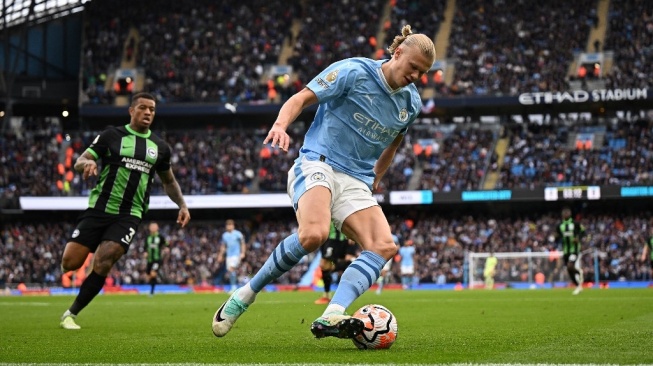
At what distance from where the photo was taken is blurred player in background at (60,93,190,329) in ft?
34.4

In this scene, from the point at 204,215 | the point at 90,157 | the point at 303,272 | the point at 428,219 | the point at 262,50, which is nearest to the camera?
the point at 90,157

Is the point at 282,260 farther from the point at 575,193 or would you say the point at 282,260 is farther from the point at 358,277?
the point at 575,193

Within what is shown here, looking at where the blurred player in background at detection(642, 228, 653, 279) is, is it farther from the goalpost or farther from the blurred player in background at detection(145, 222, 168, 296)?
the blurred player in background at detection(145, 222, 168, 296)

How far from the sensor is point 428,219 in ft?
147

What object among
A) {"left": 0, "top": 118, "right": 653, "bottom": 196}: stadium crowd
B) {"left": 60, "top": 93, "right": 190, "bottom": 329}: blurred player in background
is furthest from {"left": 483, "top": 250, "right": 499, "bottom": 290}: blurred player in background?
{"left": 60, "top": 93, "right": 190, "bottom": 329}: blurred player in background

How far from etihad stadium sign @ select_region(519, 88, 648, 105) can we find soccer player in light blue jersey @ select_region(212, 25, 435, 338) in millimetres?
38098

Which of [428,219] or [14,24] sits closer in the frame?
[428,219]

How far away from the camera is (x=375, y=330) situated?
22.5 ft

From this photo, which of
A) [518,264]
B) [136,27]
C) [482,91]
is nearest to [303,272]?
[518,264]

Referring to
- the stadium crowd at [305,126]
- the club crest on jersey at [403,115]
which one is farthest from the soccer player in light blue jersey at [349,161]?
the stadium crowd at [305,126]

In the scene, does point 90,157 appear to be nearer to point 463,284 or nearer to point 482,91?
point 463,284

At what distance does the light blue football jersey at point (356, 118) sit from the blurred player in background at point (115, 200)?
362 cm

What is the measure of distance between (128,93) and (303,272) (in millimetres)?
16089

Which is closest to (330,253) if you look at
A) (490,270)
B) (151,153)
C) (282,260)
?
(151,153)
